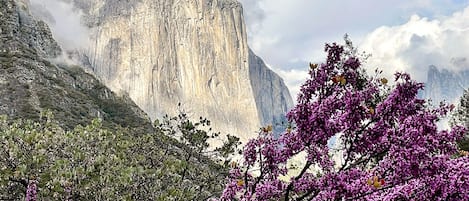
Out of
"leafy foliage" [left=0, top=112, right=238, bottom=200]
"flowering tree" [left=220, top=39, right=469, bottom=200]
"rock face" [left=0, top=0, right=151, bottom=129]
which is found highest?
"rock face" [left=0, top=0, right=151, bottom=129]

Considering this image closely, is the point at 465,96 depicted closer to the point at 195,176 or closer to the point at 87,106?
the point at 195,176

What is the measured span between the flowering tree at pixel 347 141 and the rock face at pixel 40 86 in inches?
3399

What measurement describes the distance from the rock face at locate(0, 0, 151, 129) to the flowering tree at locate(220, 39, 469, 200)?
283 feet

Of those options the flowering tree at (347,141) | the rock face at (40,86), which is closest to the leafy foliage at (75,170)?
the flowering tree at (347,141)

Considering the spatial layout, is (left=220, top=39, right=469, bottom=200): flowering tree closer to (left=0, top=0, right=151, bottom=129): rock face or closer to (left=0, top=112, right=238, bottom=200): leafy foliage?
(left=0, top=112, right=238, bottom=200): leafy foliage

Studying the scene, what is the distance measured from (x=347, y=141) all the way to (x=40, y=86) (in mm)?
117707

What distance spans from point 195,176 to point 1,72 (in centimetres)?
9992

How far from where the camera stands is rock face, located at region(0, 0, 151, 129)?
10038cm

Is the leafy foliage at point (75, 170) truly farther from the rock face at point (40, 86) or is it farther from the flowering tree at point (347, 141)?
the rock face at point (40, 86)

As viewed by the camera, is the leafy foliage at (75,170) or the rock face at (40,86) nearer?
the leafy foliage at (75,170)

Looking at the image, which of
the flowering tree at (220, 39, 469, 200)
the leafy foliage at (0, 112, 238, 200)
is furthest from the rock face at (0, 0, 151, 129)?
the flowering tree at (220, 39, 469, 200)

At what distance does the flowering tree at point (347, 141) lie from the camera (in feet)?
21.3

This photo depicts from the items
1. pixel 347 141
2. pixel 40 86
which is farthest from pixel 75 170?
pixel 40 86

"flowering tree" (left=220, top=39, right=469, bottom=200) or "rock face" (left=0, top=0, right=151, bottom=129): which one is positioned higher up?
"rock face" (left=0, top=0, right=151, bottom=129)
